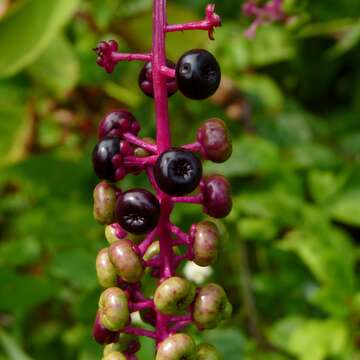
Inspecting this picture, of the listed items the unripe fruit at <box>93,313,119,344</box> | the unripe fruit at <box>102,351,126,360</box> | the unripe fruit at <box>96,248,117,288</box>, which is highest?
the unripe fruit at <box>96,248,117,288</box>

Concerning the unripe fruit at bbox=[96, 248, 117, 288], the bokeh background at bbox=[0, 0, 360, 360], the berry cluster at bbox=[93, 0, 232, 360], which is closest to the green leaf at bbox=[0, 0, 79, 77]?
the bokeh background at bbox=[0, 0, 360, 360]

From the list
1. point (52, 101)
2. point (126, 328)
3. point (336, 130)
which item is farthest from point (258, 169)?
point (126, 328)

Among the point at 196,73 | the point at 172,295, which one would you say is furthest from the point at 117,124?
the point at 172,295

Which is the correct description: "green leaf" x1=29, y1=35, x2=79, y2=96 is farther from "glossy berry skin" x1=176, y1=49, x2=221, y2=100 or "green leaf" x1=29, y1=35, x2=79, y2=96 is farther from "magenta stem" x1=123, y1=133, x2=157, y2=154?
"glossy berry skin" x1=176, y1=49, x2=221, y2=100

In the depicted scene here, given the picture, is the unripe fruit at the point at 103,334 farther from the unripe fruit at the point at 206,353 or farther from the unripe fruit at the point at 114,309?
the unripe fruit at the point at 206,353

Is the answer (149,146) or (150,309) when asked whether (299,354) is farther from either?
(149,146)
